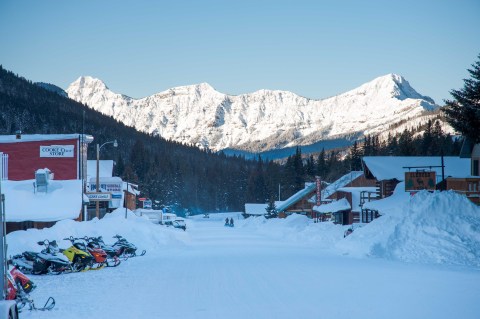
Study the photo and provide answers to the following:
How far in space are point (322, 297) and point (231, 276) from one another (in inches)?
201

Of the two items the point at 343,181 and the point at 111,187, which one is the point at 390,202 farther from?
the point at 343,181

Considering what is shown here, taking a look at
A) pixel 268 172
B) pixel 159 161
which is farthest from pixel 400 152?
pixel 159 161

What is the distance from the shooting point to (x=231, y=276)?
17.9m

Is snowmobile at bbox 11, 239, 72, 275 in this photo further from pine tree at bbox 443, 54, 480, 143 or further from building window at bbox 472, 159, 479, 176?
building window at bbox 472, 159, 479, 176

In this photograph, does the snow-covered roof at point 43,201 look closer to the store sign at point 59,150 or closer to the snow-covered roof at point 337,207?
the store sign at point 59,150

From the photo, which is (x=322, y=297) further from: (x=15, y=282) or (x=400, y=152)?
(x=400, y=152)

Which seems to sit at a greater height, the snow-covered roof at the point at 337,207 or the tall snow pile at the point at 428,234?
the tall snow pile at the point at 428,234

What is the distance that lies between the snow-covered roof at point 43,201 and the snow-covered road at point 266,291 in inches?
632

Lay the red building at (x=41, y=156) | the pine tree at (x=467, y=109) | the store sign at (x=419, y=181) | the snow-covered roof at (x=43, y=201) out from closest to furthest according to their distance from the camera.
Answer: the pine tree at (x=467, y=109)
the store sign at (x=419, y=181)
the snow-covered roof at (x=43, y=201)
the red building at (x=41, y=156)

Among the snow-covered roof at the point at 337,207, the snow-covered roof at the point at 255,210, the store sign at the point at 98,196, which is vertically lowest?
the snow-covered roof at the point at 255,210

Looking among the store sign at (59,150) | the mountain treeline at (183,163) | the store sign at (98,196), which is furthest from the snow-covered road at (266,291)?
the mountain treeline at (183,163)

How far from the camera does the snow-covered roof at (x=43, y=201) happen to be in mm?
35844

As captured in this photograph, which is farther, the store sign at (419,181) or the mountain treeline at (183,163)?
the mountain treeline at (183,163)

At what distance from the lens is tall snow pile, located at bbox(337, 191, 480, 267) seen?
23.0 m
